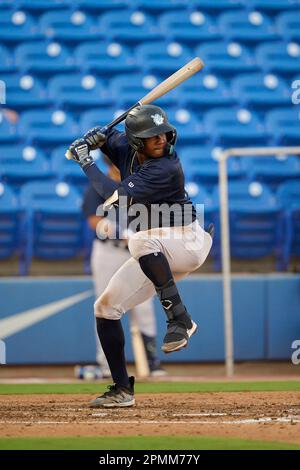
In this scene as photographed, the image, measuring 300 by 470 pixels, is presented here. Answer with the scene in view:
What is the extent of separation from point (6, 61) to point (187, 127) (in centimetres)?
218

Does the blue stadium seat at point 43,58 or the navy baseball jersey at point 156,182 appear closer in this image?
the navy baseball jersey at point 156,182

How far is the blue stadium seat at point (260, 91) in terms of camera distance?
9938mm

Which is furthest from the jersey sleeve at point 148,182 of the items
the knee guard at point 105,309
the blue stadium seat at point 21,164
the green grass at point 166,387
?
the blue stadium seat at point 21,164

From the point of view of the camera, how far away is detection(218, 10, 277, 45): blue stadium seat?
10.5 metres

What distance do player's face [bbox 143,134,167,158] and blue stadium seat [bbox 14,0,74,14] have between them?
5.92 meters

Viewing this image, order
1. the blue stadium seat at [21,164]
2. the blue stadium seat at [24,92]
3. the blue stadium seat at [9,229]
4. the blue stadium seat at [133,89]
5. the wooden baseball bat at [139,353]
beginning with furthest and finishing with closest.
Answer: the blue stadium seat at [24,92], the blue stadium seat at [133,89], the blue stadium seat at [21,164], the blue stadium seat at [9,229], the wooden baseball bat at [139,353]

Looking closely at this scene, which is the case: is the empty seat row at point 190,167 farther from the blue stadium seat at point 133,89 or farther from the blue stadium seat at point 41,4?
the blue stadium seat at point 41,4

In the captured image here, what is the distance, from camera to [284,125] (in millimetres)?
9641

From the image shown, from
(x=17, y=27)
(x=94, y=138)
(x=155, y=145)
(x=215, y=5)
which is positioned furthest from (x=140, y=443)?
(x=215, y=5)

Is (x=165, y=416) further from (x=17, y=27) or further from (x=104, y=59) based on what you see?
(x=17, y=27)

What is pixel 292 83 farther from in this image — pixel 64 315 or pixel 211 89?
pixel 64 315

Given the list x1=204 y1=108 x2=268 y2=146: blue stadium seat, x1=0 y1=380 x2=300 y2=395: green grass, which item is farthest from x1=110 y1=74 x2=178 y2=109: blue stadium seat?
x1=0 y1=380 x2=300 y2=395: green grass

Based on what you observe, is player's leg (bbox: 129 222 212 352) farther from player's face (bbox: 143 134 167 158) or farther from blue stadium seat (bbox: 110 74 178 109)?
blue stadium seat (bbox: 110 74 178 109)

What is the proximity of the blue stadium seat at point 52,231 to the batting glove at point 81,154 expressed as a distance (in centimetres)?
348
